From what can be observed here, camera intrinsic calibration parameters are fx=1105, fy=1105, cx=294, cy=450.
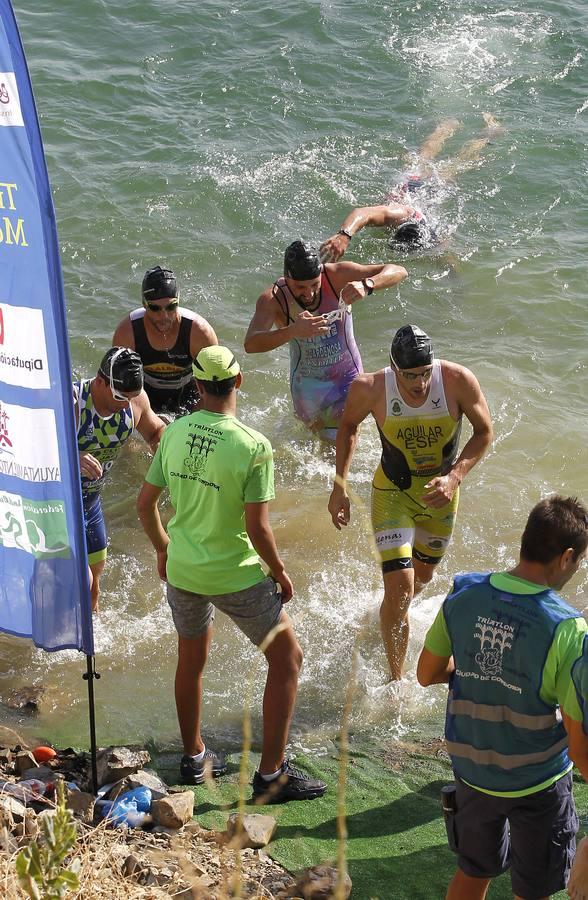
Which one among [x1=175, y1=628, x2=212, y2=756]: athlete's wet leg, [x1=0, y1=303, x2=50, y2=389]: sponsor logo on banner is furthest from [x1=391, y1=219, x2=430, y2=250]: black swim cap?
[x1=0, y1=303, x2=50, y2=389]: sponsor logo on banner

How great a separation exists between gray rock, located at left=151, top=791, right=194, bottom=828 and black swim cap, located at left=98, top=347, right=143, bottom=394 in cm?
192

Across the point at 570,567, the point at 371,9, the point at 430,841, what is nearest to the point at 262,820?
the point at 430,841

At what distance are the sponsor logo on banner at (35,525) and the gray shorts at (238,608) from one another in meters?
0.63

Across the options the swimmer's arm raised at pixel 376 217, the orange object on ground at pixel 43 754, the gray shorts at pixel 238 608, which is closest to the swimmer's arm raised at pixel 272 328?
the swimmer's arm raised at pixel 376 217

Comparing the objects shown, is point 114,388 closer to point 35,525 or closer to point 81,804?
point 35,525

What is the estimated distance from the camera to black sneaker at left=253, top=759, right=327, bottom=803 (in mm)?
4797

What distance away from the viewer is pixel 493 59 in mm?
15094

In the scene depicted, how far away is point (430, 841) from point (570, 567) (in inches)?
64.0

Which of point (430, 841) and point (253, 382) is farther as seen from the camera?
point (253, 382)

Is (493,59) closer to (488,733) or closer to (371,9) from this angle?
(371,9)

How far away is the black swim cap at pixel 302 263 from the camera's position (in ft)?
22.0

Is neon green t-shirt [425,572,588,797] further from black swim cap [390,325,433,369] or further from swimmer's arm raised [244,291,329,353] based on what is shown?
swimmer's arm raised [244,291,329,353]

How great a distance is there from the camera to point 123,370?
17.3 feet

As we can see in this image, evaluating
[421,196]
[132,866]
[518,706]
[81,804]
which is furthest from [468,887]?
[421,196]
